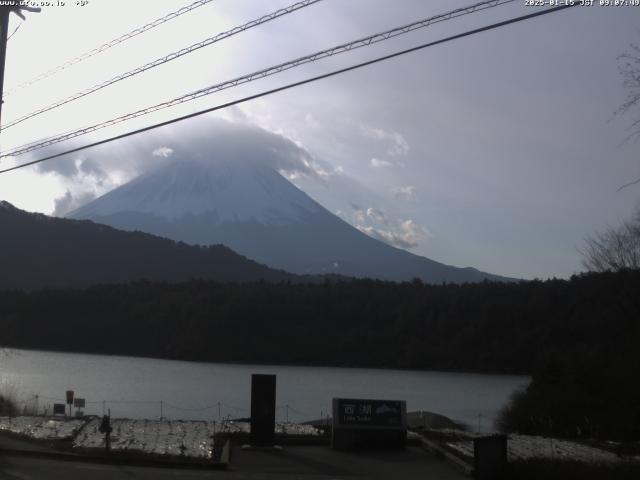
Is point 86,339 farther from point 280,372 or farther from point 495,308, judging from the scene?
point 495,308

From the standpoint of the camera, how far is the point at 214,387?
64312 mm

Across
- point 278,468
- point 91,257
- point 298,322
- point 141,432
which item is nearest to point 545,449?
point 278,468

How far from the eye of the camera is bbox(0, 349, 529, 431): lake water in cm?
4903

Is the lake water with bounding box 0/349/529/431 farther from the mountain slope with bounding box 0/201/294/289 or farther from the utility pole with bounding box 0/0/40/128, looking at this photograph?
the mountain slope with bounding box 0/201/294/289

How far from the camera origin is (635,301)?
39.6 metres

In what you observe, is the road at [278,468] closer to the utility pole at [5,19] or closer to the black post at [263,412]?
the black post at [263,412]

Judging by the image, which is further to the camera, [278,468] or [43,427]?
[43,427]

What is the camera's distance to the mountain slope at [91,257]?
128 metres

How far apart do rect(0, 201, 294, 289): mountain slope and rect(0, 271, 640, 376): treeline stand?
19.2 metres

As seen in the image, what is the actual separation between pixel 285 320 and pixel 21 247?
49.6m

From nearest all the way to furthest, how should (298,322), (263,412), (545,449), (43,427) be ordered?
(263,412) < (545,449) < (43,427) < (298,322)

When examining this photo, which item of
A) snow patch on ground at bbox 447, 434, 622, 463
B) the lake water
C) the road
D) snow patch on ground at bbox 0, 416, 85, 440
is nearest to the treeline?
the lake water

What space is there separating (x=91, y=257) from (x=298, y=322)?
4751 centimetres

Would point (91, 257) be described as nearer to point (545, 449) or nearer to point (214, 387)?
point (214, 387)
